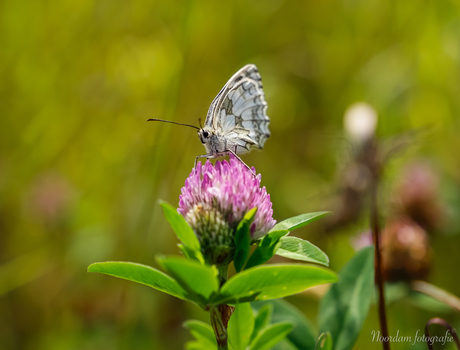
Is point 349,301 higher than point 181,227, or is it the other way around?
point 181,227

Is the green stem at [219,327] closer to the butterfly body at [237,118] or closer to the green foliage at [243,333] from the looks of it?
the green foliage at [243,333]

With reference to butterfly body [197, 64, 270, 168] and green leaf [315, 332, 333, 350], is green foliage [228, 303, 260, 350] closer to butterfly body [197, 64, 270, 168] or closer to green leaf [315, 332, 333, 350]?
green leaf [315, 332, 333, 350]

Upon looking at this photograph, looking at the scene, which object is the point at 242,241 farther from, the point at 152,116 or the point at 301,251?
the point at 152,116

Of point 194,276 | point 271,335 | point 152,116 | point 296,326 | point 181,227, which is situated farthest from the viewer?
point 152,116

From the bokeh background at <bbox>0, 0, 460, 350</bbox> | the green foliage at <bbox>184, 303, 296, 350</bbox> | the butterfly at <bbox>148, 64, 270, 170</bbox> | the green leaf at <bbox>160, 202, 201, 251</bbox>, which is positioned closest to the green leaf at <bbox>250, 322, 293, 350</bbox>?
the green foliage at <bbox>184, 303, 296, 350</bbox>

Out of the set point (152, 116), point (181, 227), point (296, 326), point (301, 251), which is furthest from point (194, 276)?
point (152, 116)

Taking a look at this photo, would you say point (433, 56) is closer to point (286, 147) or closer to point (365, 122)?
point (286, 147)

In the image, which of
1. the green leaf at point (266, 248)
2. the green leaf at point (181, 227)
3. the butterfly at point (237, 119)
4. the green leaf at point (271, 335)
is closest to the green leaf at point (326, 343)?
the green leaf at point (271, 335)
